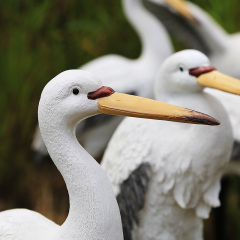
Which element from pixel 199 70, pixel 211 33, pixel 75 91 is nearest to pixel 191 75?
pixel 199 70

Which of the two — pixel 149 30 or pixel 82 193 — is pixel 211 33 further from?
pixel 82 193

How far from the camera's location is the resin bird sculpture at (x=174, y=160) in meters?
2.02

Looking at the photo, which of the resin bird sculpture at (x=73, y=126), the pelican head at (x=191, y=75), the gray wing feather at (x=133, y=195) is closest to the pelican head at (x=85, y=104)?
the resin bird sculpture at (x=73, y=126)

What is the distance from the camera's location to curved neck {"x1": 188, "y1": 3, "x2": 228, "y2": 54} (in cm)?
321

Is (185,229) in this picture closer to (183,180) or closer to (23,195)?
(183,180)

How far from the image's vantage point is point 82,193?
165cm

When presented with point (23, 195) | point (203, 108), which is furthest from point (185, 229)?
point (23, 195)

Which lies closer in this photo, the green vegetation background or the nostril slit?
the nostril slit

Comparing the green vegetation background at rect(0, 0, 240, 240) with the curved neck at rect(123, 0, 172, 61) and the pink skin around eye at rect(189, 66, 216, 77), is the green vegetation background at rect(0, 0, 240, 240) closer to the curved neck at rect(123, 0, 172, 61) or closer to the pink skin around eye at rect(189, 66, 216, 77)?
the curved neck at rect(123, 0, 172, 61)

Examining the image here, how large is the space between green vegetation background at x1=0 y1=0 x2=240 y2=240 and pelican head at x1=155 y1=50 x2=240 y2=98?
1.36m

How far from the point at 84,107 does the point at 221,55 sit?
183 cm

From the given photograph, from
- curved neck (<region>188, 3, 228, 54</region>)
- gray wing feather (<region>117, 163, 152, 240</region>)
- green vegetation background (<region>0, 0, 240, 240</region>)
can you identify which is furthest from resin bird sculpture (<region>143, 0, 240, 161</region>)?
gray wing feather (<region>117, 163, 152, 240</region>)

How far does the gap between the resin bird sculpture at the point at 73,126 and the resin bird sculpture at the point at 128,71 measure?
1.59 m

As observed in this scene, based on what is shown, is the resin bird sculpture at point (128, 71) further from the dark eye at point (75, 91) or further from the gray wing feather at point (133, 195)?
the dark eye at point (75, 91)
